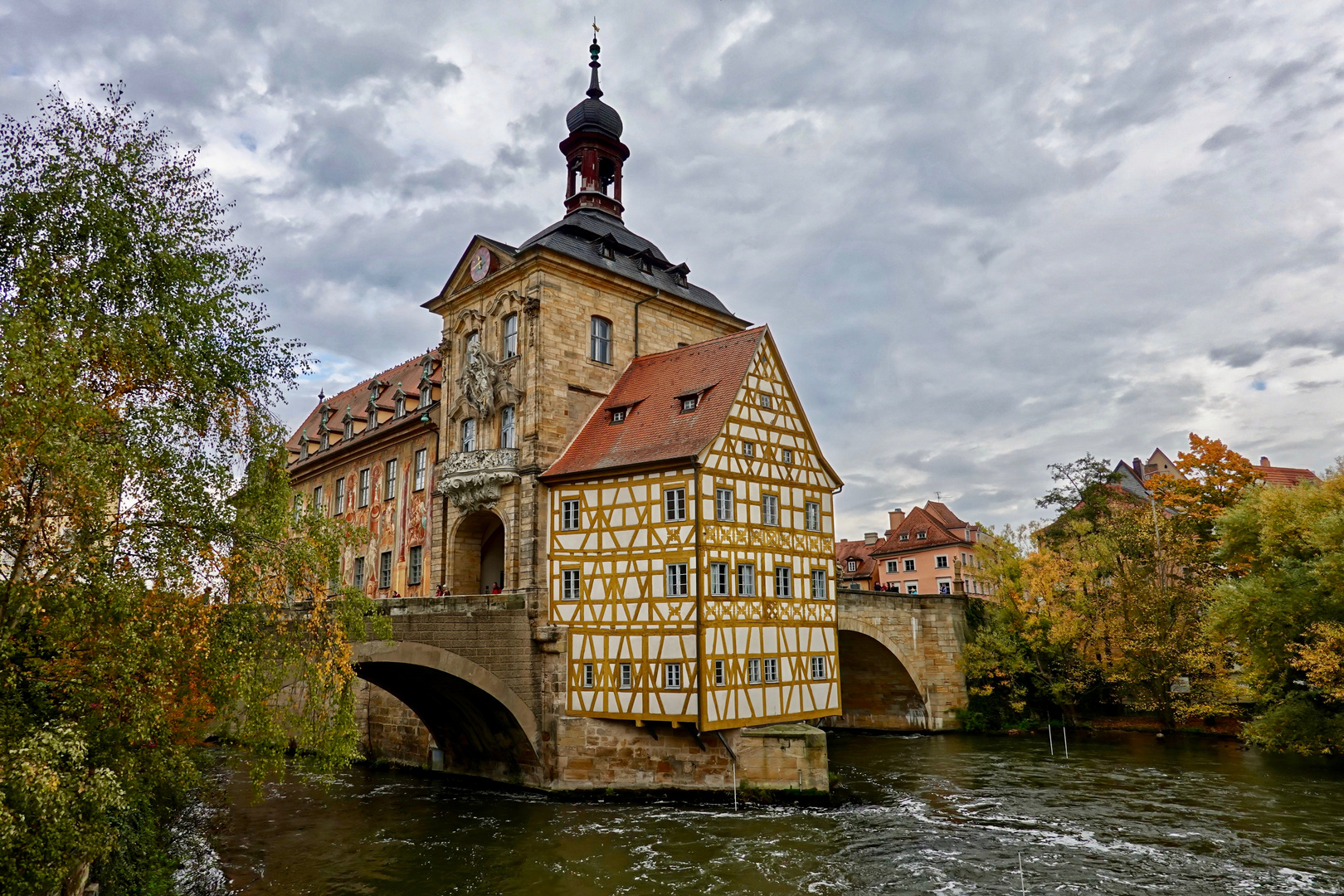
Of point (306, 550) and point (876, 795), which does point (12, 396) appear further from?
point (876, 795)

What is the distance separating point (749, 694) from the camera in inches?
789

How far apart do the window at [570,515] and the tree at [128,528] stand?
950 cm

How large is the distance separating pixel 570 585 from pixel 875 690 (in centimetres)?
1655

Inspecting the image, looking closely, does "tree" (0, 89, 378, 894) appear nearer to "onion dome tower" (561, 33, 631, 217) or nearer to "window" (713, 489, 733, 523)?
"window" (713, 489, 733, 523)

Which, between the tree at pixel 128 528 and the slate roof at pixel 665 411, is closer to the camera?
the tree at pixel 128 528

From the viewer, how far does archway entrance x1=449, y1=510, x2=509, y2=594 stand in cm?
2478

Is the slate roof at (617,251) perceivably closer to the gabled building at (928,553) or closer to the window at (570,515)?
the window at (570,515)

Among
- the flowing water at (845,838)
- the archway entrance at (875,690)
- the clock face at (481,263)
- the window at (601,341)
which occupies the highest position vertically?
the clock face at (481,263)

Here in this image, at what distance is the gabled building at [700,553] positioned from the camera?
64.5 ft

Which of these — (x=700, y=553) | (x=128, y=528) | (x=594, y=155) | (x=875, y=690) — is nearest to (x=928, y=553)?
(x=875, y=690)

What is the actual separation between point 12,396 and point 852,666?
29891 millimetres

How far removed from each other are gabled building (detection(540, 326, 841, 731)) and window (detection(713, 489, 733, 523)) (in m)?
0.04

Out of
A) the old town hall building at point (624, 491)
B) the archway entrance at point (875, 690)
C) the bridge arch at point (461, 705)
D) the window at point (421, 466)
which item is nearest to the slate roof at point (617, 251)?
the old town hall building at point (624, 491)

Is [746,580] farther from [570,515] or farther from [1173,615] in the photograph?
[1173,615]
